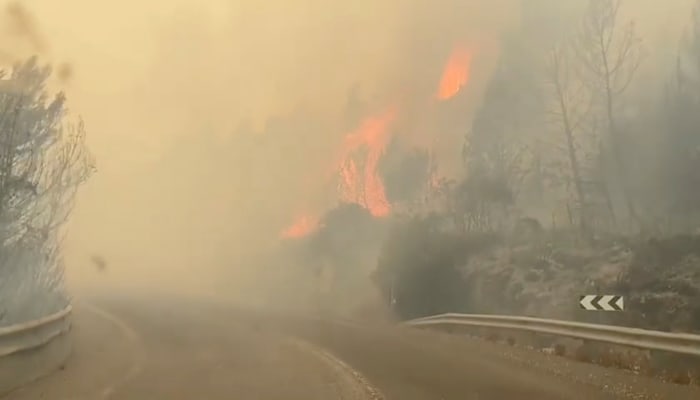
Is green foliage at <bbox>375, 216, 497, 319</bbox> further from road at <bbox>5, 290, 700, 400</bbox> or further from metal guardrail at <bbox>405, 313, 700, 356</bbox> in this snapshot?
road at <bbox>5, 290, 700, 400</bbox>

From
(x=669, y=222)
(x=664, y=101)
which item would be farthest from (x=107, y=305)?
(x=664, y=101)

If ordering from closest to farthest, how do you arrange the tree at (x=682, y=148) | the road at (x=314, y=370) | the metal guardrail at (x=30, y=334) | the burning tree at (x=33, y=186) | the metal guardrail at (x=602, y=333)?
the road at (x=314, y=370) < the metal guardrail at (x=30, y=334) < the metal guardrail at (x=602, y=333) < the burning tree at (x=33, y=186) < the tree at (x=682, y=148)

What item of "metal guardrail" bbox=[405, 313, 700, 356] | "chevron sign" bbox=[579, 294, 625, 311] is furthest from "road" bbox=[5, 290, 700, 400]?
"chevron sign" bbox=[579, 294, 625, 311]

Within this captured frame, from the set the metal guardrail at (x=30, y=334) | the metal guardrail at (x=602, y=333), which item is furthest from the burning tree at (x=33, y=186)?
the metal guardrail at (x=602, y=333)

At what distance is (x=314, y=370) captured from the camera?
13.2 m

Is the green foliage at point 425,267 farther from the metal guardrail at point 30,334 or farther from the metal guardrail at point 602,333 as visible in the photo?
the metal guardrail at point 30,334

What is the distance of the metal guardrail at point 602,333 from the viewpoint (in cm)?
1188

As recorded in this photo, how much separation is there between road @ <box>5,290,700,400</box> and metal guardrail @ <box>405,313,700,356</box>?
2.67 ft

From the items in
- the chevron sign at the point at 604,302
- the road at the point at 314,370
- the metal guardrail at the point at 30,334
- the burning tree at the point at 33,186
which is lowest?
the road at the point at 314,370

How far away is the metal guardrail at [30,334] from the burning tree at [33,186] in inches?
38.0

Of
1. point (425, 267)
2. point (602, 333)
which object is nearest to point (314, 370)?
point (602, 333)

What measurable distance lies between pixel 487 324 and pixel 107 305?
20903 mm

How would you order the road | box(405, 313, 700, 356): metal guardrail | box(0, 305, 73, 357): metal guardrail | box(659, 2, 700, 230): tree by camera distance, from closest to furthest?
the road < box(0, 305, 73, 357): metal guardrail < box(405, 313, 700, 356): metal guardrail < box(659, 2, 700, 230): tree

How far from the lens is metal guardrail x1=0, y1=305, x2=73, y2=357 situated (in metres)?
10.8
